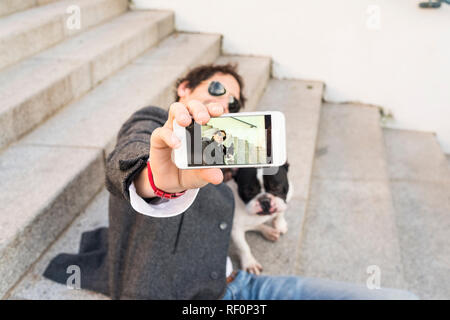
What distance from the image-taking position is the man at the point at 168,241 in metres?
1.12

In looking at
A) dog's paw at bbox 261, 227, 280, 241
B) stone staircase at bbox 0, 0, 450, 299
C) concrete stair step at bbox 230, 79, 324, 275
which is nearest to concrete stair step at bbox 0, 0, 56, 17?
stone staircase at bbox 0, 0, 450, 299

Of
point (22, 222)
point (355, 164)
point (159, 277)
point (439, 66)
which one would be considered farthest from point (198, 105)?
point (439, 66)

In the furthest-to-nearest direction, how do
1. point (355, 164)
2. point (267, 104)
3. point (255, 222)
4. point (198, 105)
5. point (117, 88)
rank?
1. point (267, 104)
2. point (355, 164)
3. point (117, 88)
4. point (255, 222)
5. point (198, 105)

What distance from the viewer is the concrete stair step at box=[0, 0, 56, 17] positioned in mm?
3023

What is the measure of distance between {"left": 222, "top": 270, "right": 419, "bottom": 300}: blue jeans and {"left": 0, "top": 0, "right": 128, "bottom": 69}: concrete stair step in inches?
77.8

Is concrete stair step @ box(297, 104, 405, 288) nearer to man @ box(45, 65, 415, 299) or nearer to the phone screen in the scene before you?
man @ box(45, 65, 415, 299)

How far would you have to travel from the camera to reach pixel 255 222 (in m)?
2.05

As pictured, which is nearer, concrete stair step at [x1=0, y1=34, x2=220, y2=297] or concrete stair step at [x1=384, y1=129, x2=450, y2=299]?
concrete stair step at [x1=0, y1=34, x2=220, y2=297]

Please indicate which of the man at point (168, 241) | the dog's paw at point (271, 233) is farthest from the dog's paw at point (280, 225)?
the man at point (168, 241)

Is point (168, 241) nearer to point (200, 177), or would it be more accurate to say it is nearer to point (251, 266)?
point (200, 177)

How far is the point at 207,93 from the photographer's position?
1.54 m

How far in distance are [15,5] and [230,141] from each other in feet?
9.52
